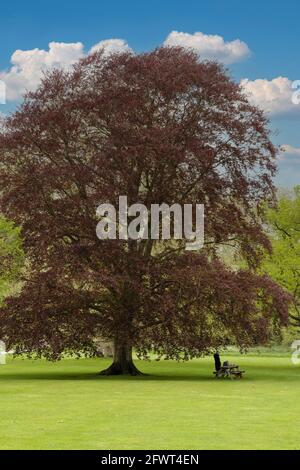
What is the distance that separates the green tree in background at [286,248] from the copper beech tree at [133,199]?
16.0 ft

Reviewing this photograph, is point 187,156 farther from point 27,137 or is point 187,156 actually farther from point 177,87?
point 27,137

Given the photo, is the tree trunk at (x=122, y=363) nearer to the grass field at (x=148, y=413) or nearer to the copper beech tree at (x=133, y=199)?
the copper beech tree at (x=133, y=199)

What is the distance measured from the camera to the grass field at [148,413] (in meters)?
18.0

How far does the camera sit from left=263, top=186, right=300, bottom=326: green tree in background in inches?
1967

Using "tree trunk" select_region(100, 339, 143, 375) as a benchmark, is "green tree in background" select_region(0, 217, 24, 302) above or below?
above

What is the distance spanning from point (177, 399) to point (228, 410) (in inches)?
145

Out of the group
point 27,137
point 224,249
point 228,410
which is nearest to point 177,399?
point 228,410

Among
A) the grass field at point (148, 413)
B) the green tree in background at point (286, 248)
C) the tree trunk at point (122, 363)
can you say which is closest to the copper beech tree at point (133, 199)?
the tree trunk at point (122, 363)

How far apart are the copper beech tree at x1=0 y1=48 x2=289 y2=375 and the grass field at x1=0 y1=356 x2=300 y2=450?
111 inches

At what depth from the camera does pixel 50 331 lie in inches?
1581

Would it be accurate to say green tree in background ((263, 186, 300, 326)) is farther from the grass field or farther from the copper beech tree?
the grass field

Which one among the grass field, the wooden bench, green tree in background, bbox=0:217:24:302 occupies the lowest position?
the grass field

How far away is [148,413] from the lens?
2306 cm

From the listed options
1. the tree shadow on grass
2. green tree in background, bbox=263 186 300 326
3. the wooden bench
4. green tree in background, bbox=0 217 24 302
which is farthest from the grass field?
green tree in background, bbox=263 186 300 326
